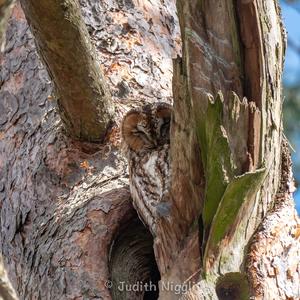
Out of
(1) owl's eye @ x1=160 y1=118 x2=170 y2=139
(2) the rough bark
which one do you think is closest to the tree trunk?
(2) the rough bark

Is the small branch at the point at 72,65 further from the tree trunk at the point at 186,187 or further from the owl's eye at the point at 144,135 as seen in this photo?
the owl's eye at the point at 144,135

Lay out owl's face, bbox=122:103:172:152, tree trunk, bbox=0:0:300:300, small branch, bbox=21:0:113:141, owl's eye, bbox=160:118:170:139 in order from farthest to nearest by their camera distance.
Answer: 1. owl's eye, bbox=160:118:170:139
2. owl's face, bbox=122:103:172:152
3. small branch, bbox=21:0:113:141
4. tree trunk, bbox=0:0:300:300

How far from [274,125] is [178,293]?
510 millimetres

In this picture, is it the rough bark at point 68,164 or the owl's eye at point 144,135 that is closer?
the rough bark at point 68,164

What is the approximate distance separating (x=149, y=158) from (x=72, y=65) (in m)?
0.43

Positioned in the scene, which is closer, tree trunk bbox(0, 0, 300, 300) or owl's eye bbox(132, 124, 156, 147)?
tree trunk bbox(0, 0, 300, 300)

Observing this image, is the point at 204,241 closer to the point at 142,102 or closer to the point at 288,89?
the point at 142,102

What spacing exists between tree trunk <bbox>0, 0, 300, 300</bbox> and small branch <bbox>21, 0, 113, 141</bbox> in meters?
0.02

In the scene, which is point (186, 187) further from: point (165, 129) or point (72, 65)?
point (165, 129)

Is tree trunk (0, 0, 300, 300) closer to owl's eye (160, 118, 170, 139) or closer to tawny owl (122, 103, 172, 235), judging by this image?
tawny owl (122, 103, 172, 235)

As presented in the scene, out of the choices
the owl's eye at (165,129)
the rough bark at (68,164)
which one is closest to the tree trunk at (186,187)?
the rough bark at (68,164)

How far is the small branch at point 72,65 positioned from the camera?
2227 mm

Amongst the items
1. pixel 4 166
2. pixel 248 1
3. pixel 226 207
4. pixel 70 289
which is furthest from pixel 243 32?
pixel 4 166

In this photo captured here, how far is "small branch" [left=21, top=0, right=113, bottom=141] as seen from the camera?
223 centimetres
